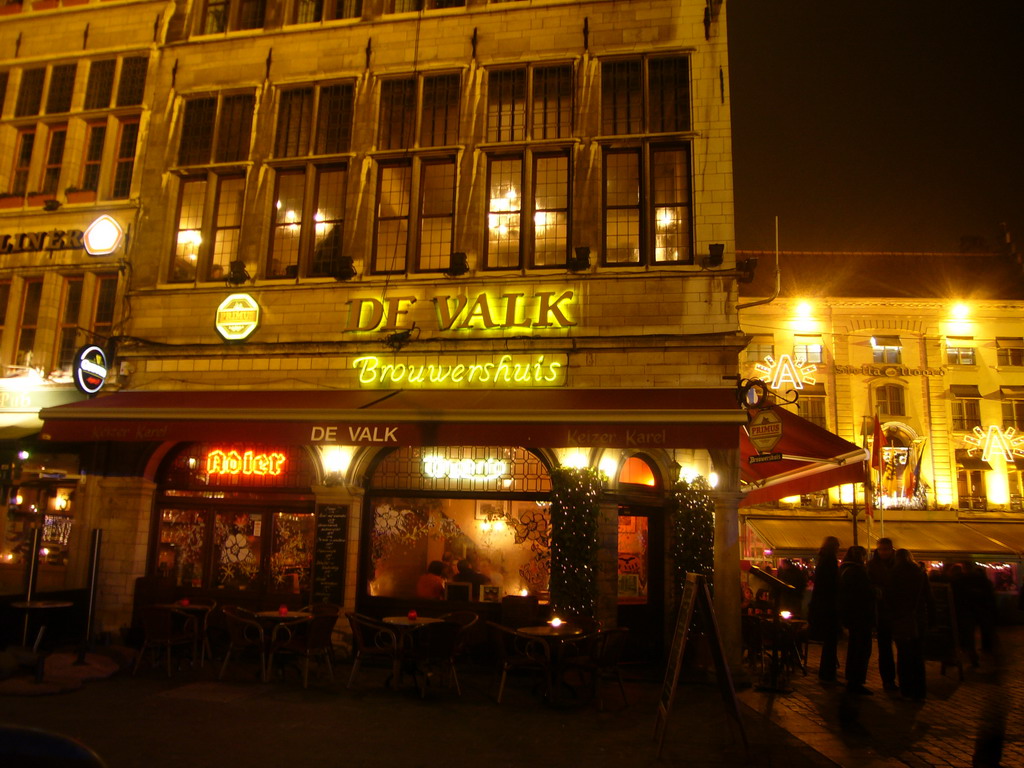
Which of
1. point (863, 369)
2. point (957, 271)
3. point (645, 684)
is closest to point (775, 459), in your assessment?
point (645, 684)

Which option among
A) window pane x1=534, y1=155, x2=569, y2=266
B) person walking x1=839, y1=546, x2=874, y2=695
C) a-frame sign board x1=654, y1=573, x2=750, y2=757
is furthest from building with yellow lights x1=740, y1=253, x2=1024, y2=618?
a-frame sign board x1=654, y1=573, x2=750, y2=757

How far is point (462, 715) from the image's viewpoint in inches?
274

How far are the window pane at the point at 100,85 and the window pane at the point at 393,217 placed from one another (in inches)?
206

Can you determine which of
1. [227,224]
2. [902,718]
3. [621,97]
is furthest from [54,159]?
[902,718]

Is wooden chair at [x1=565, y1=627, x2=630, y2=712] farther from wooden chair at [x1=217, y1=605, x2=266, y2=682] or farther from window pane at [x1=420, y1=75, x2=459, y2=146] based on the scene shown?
→ window pane at [x1=420, y1=75, x2=459, y2=146]

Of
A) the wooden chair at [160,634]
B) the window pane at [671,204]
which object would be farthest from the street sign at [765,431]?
the wooden chair at [160,634]

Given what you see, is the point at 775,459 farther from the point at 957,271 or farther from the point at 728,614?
the point at 957,271

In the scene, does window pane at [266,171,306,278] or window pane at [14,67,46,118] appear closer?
window pane at [266,171,306,278]

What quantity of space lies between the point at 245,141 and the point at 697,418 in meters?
8.14

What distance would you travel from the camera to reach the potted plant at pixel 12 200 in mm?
12344

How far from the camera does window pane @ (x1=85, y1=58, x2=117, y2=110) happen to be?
40.7 feet

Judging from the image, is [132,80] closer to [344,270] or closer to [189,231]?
[189,231]

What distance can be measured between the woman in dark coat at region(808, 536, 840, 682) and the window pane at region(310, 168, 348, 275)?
7.65m

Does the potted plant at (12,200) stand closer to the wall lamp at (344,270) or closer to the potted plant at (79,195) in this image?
the potted plant at (79,195)
